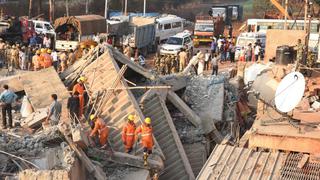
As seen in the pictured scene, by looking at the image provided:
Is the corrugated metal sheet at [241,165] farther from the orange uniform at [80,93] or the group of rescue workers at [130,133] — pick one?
the orange uniform at [80,93]

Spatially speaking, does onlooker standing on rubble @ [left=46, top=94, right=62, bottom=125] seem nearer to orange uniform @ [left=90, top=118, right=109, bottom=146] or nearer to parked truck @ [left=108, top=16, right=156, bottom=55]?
orange uniform @ [left=90, top=118, right=109, bottom=146]

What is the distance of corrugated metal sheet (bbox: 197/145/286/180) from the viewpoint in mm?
8641

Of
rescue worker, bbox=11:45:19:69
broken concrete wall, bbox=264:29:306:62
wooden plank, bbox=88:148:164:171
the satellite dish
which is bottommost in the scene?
wooden plank, bbox=88:148:164:171

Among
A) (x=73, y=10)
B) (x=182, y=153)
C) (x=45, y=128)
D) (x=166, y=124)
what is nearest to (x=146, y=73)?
(x=166, y=124)

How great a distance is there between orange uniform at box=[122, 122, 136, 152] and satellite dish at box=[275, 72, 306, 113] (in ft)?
11.3

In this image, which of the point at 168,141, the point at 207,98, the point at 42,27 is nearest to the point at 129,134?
the point at 168,141

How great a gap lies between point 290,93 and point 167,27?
27749 millimetres

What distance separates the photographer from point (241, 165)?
8.98m

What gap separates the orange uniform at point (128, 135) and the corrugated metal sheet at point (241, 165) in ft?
9.49

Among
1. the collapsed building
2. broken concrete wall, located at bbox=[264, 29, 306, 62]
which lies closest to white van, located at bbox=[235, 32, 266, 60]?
broken concrete wall, located at bbox=[264, 29, 306, 62]

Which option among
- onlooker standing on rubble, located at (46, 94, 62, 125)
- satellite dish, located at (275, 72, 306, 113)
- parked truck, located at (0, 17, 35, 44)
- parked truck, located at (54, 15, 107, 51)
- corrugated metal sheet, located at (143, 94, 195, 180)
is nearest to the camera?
satellite dish, located at (275, 72, 306, 113)

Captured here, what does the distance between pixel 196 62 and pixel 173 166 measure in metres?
8.64

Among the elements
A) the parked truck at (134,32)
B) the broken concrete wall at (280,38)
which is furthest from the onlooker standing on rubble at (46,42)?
the broken concrete wall at (280,38)

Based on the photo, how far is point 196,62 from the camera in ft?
71.7
